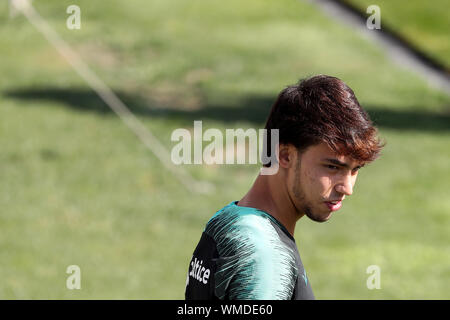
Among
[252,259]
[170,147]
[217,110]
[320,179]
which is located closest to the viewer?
[252,259]

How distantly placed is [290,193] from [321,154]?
26cm

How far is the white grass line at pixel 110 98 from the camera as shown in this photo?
22.7 metres

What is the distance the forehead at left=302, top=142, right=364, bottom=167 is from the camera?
450 centimetres

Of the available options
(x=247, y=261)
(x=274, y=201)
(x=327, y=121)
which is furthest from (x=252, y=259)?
(x=327, y=121)

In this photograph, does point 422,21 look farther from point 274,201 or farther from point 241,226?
point 241,226

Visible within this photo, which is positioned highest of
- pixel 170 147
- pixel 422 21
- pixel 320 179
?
pixel 422 21

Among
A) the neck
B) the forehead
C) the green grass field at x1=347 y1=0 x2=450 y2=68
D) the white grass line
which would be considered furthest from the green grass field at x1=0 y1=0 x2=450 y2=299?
the forehead

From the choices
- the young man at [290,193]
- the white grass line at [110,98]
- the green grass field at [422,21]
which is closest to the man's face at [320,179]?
the young man at [290,193]

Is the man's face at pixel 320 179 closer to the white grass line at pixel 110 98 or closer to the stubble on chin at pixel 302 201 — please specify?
the stubble on chin at pixel 302 201

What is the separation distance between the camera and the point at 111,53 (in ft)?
105

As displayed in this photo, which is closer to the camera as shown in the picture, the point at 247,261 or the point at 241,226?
the point at 247,261

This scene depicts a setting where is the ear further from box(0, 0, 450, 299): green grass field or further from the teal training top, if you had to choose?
box(0, 0, 450, 299): green grass field

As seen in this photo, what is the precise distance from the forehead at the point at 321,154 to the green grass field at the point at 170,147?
452 inches

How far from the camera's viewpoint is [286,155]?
4.59 m
